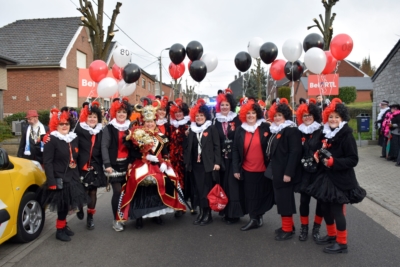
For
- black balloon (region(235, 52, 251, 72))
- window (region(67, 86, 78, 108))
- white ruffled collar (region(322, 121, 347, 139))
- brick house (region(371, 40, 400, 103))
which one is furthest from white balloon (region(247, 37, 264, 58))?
window (region(67, 86, 78, 108))

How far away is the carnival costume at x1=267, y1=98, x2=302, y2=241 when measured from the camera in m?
4.67

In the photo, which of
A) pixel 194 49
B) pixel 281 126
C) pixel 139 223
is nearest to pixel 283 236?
pixel 281 126

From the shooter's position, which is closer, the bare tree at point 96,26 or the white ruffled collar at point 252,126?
the white ruffled collar at point 252,126

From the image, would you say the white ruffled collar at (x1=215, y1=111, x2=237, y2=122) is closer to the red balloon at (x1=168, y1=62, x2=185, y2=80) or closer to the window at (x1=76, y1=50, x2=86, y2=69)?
the red balloon at (x1=168, y1=62, x2=185, y2=80)

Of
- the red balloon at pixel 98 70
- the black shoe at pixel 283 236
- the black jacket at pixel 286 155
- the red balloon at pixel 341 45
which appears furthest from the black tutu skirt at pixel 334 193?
the red balloon at pixel 98 70

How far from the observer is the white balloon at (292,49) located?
→ 645cm

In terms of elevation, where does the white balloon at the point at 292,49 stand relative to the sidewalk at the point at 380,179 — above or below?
above

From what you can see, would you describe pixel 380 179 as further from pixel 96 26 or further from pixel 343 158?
pixel 96 26

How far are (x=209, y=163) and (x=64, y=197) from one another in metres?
2.13

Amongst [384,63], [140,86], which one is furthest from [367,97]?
[384,63]

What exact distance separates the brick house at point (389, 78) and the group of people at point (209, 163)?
11.5 meters

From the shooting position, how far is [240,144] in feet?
17.1

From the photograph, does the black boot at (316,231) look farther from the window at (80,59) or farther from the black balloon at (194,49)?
the window at (80,59)

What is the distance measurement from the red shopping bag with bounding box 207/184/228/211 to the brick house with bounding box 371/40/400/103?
11.8 metres
